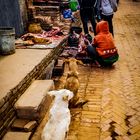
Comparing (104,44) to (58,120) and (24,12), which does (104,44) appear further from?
(58,120)

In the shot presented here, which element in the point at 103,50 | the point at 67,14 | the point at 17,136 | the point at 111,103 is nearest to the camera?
the point at 17,136

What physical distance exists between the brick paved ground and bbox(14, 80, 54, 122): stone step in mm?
554

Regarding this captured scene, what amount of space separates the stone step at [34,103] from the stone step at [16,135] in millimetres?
369

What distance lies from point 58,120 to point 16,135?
0.67 meters

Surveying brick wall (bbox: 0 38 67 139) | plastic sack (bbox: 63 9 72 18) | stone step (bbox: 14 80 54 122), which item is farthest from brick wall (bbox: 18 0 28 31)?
stone step (bbox: 14 80 54 122)

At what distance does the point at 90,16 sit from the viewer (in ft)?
30.3

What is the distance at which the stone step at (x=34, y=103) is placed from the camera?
14.2ft

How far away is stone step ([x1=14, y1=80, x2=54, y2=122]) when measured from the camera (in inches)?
171

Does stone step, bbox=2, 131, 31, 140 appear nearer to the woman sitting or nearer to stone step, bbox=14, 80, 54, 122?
stone step, bbox=14, 80, 54, 122

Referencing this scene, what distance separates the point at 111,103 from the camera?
213 inches

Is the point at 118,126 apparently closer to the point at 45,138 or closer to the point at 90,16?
the point at 45,138

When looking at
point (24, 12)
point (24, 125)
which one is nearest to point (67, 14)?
point (24, 12)

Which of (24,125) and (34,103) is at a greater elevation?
(34,103)

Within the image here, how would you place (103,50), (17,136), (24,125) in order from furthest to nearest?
(103,50)
(24,125)
(17,136)
